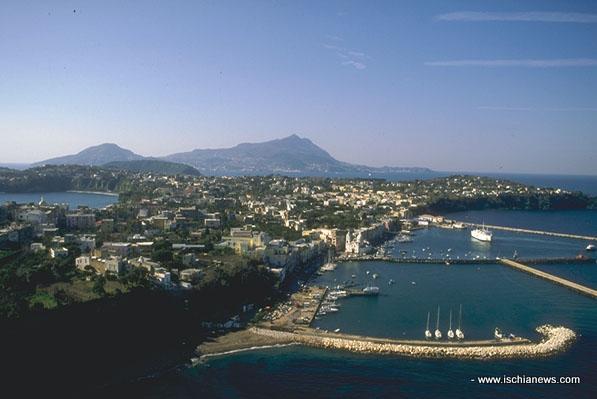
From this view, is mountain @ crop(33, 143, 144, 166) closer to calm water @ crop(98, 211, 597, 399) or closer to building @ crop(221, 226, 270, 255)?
building @ crop(221, 226, 270, 255)

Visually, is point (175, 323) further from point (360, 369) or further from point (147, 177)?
point (147, 177)

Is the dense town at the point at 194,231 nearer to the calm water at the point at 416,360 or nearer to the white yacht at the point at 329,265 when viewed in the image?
the white yacht at the point at 329,265

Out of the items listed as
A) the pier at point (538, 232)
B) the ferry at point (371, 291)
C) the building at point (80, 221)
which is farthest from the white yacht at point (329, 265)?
the pier at point (538, 232)

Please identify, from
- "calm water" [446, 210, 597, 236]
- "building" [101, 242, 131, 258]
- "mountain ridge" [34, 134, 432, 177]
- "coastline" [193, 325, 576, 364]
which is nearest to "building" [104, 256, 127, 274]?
"building" [101, 242, 131, 258]

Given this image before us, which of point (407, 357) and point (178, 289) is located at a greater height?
point (178, 289)

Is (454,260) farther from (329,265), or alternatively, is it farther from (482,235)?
(482,235)

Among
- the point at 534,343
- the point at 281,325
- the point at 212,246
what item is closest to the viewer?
the point at 534,343

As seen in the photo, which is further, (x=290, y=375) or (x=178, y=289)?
(x=178, y=289)

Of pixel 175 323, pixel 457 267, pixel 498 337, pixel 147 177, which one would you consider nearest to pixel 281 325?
pixel 175 323
